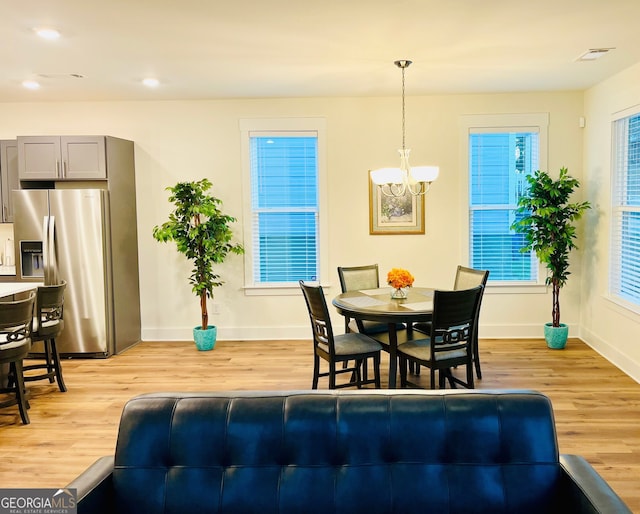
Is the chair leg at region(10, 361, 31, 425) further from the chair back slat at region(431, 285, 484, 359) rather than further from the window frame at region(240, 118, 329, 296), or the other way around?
the chair back slat at region(431, 285, 484, 359)

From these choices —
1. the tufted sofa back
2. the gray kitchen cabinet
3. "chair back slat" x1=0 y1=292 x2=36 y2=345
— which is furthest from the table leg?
the gray kitchen cabinet

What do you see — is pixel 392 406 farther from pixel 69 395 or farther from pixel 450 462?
pixel 69 395

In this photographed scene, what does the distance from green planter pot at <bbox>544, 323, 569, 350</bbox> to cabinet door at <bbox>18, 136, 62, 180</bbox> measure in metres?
5.34

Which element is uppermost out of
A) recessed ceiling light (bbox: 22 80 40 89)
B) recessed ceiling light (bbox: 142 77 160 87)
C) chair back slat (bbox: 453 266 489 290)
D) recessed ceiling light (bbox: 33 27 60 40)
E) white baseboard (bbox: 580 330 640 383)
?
recessed ceiling light (bbox: 22 80 40 89)

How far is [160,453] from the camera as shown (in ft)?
5.79

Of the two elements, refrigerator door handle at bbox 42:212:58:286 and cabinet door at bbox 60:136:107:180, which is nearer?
refrigerator door handle at bbox 42:212:58:286

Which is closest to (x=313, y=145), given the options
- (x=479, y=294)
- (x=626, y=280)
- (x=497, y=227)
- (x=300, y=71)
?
(x=300, y=71)

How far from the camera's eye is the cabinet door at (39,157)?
218 inches

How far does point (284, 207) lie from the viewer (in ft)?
20.3

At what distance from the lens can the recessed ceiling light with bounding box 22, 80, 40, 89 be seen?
5.01 metres

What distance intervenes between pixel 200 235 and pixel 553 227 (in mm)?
3579

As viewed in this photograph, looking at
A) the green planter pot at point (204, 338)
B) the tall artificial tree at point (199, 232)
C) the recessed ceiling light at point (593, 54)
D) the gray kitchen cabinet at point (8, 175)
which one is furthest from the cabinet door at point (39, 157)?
the recessed ceiling light at point (593, 54)

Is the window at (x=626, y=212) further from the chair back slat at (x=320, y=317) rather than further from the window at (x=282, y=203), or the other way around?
the window at (x=282, y=203)

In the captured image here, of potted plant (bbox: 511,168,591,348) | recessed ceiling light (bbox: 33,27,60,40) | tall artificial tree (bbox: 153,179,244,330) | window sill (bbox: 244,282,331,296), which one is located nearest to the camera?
recessed ceiling light (bbox: 33,27,60,40)
